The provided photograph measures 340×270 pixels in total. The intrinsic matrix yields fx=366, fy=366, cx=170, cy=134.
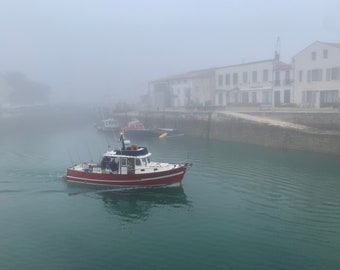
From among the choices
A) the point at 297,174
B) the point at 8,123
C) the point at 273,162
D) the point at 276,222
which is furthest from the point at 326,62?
the point at 8,123

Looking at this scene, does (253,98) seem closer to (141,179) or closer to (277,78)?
(277,78)

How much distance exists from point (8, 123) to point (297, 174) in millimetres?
66870

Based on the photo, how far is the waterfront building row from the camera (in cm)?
4753

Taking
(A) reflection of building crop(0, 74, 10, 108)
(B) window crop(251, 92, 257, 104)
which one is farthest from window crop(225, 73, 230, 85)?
(A) reflection of building crop(0, 74, 10, 108)

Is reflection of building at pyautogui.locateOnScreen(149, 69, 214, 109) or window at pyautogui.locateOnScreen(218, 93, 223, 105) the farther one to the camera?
reflection of building at pyautogui.locateOnScreen(149, 69, 214, 109)

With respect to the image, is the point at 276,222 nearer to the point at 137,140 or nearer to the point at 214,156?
the point at 214,156

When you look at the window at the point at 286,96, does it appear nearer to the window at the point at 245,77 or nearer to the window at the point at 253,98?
the window at the point at 253,98

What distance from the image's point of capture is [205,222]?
65.1ft

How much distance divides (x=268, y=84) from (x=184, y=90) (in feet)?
65.1

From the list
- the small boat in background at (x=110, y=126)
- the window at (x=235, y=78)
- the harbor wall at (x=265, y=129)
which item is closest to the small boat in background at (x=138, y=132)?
the harbor wall at (x=265, y=129)

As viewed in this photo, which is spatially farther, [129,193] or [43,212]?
[129,193]

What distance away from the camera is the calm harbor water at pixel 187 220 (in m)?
15.9

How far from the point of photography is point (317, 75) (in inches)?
1905

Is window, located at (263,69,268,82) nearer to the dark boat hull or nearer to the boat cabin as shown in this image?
the dark boat hull
